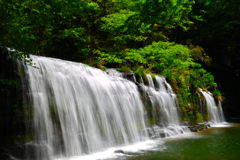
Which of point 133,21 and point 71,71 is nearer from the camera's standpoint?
point 133,21

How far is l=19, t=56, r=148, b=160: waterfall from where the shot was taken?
16.2 ft

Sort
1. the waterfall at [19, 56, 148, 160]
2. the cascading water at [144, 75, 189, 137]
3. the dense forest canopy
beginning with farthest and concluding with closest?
the cascading water at [144, 75, 189, 137] < the dense forest canopy < the waterfall at [19, 56, 148, 160]

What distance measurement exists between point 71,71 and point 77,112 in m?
1.59

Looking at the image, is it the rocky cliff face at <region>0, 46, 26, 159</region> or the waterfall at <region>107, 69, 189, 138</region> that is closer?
the rocky cliff face at <region>0, 46, 26, 159</region>

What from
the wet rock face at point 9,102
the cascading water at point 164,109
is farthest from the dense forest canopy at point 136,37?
the cascading water at point 164,109

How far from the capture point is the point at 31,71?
5.25 m

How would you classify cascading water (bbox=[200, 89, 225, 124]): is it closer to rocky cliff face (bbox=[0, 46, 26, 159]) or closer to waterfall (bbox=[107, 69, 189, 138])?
waterfall (bbox=[107, 69, 189, 138])

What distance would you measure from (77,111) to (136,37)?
920 cm

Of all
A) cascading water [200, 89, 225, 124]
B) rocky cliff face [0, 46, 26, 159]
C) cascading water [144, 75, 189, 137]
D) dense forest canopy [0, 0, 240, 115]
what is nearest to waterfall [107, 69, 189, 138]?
cascading water [144, 75, 189, 137]

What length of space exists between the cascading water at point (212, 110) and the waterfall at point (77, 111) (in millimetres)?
7069

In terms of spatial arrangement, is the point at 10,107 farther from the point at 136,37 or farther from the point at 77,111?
the point at 136,37

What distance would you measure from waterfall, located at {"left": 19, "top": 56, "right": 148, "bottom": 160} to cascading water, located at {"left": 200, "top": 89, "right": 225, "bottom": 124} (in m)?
7.07

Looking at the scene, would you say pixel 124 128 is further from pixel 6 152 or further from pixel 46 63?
pixel 6 152

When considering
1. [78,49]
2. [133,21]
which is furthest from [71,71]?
[78,49]
